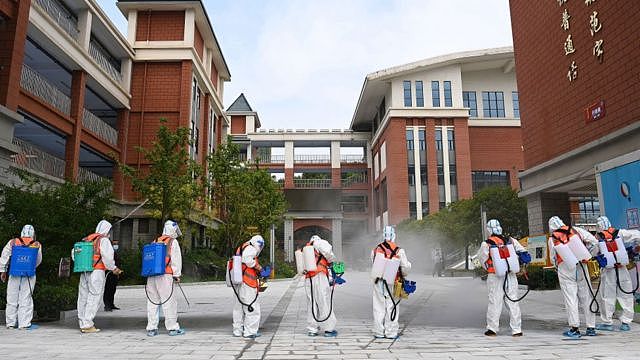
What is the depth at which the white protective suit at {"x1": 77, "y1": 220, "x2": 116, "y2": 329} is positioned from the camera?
8.45 m

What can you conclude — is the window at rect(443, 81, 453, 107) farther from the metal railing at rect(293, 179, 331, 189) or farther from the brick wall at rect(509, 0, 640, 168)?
the brick wall at rect(509, 0, 640, 168)

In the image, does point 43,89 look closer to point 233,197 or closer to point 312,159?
point 233,197

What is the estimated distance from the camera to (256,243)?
27.8 feet

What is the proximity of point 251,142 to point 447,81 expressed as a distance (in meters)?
22.0

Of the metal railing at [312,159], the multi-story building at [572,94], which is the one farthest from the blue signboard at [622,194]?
the metal railing at [312,159]

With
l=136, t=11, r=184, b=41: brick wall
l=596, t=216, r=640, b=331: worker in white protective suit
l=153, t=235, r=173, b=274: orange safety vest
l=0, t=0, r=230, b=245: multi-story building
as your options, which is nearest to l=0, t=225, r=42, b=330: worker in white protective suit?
l=153, t=235, r=173, b=274: orange safety vest

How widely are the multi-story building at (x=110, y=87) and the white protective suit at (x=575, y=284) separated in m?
18.3

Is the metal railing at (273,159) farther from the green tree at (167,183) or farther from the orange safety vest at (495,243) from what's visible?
the orange safety vest at (495,243)

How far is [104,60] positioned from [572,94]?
23083mm

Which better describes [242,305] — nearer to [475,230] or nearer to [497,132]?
[475,230]

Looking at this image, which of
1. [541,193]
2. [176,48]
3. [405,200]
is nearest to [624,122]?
[541,193]

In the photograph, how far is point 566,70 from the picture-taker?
15258 mm

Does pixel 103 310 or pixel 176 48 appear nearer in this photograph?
Answer: pixel 103 310

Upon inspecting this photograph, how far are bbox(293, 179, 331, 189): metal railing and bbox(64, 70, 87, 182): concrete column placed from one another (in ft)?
106
